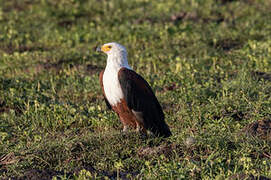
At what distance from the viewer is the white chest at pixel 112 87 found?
6.06m

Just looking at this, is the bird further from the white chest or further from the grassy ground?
the grassy ground

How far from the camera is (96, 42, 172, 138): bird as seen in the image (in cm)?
607

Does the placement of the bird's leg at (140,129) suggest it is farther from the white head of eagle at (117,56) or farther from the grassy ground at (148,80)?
the white head of eagle at (117,56)

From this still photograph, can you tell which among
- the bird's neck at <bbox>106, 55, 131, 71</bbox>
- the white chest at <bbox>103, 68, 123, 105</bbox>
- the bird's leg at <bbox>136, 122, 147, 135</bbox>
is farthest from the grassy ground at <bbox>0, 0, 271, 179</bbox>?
the bird's neck at <bbox>106, 55, 131, 71</bbox>

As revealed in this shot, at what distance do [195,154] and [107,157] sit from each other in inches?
33.5

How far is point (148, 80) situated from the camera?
838 centimetres

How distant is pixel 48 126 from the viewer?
693cm

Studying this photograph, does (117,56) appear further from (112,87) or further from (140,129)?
(140,129)

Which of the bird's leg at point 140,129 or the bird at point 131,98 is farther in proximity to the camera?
the bird's leg at point 140,129

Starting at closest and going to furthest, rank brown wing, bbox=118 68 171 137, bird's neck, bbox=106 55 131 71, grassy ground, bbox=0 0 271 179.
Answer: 1. grassy ground, bbox=0 0 271 179
2. brown wing, bbox=118 68 171 137
3. bird's neck, bbox=106 55 131 71

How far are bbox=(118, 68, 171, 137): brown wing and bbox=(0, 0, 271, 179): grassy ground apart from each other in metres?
0.18

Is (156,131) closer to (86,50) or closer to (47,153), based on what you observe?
(47,153)

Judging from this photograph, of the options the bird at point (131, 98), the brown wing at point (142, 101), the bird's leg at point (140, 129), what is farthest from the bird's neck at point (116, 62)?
the bird's leg at point (140, 129)

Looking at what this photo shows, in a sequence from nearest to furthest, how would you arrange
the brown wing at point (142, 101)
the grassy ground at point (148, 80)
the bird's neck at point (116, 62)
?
1. the grassy ground at point (148, 80)
2. the brown wing at point (142, 101)
3. the bird's neck at point (116, 62)
